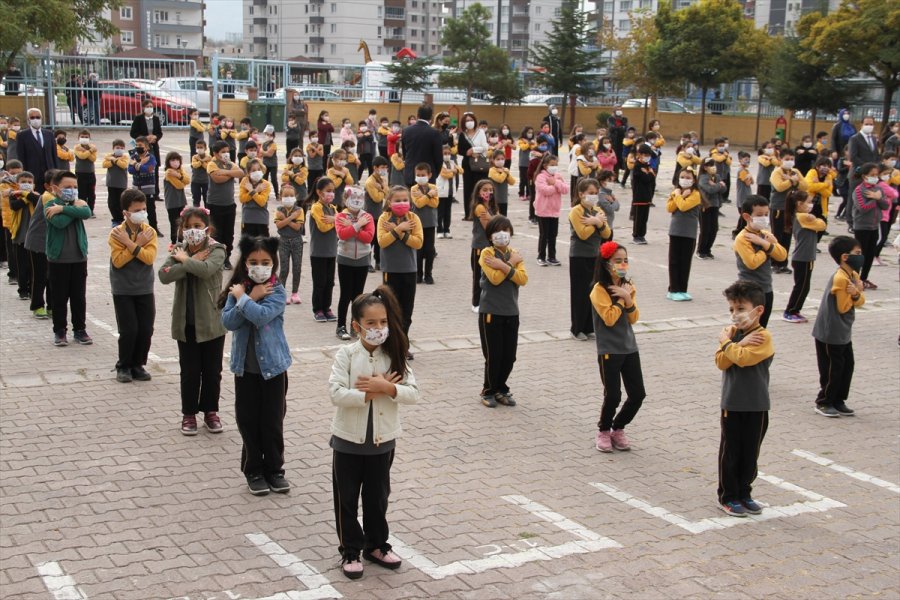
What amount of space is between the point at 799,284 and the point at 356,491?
8.65 m

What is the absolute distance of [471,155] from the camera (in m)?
20.4

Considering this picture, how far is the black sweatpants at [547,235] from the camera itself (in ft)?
54.8

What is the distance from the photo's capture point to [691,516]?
7480 mm

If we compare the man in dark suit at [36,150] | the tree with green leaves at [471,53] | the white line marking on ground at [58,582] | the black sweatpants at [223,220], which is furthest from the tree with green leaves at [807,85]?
the white line marking on ground at [58,582]


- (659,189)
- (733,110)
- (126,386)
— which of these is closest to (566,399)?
(126,386)

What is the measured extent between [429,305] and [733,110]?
3619 centimetres

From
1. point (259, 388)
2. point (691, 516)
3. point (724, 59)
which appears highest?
point (724, 59)

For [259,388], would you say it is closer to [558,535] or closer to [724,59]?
[558,535]

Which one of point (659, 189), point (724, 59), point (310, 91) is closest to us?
point (659, 189)

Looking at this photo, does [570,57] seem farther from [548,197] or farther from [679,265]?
[679,265]

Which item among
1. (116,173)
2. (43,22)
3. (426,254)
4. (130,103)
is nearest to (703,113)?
(130,103)

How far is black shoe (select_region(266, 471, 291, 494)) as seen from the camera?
7.50 meters

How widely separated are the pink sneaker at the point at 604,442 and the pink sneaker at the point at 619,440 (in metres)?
0.04

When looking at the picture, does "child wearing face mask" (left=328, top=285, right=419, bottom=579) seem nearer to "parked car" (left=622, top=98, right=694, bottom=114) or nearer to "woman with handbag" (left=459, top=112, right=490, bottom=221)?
"woman with handbag" (left=459, top=112, right=490, bottom=221)
